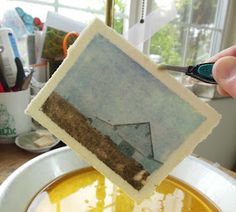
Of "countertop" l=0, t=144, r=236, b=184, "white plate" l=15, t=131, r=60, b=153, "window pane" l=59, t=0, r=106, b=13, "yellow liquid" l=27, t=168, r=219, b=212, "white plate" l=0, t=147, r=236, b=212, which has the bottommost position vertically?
"countertop" l=0, t=144, r=236, b=184

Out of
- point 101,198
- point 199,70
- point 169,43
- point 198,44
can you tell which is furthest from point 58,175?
point 198,44

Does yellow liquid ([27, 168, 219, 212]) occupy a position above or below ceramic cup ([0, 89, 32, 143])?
below

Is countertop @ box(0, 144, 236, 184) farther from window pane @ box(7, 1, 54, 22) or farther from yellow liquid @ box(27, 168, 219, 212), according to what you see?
window pane @ box(7, 1, 54, 22)

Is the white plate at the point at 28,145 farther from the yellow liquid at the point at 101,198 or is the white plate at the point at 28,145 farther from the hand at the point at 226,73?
the hand at the point at 226,73

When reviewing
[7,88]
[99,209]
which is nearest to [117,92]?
[99,209]

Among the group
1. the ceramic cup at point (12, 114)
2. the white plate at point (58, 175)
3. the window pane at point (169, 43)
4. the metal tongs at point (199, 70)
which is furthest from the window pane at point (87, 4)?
the metal tongs at point (199, 70)

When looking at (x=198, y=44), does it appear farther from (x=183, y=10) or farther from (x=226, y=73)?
(x=226, y=73)

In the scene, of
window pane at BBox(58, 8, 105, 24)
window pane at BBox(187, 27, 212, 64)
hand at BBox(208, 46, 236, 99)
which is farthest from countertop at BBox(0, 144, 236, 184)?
window pane at BBox(187, 27, 212, 64)
